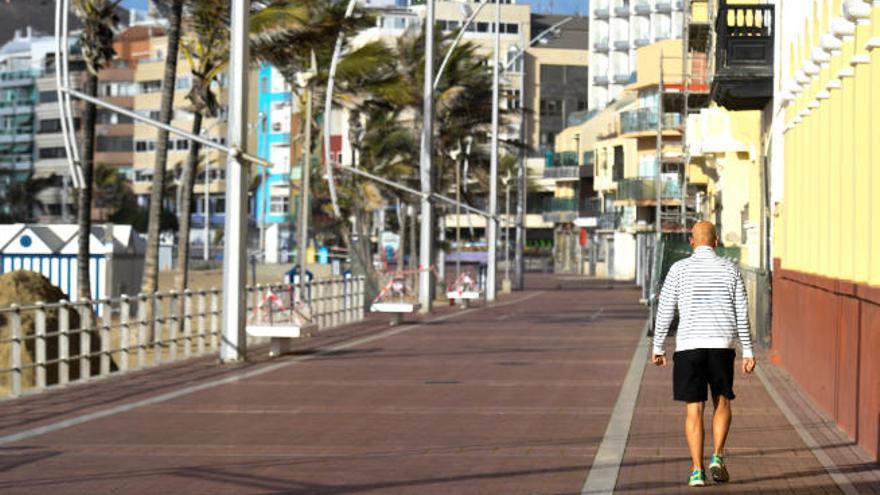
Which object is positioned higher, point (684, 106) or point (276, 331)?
point (684, 106)

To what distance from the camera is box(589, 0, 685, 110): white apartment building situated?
499 feet

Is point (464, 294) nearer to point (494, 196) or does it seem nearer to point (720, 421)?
point (494, 196)

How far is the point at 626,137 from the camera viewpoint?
341 feet

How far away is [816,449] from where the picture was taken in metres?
15.6

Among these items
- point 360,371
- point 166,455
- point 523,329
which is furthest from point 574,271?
point 166,455

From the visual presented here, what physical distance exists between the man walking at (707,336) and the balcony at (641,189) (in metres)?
74.5

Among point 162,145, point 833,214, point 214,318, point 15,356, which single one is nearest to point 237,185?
point 214,318

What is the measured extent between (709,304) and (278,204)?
13475cm

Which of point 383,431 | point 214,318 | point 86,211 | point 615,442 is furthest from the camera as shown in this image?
point 86,211

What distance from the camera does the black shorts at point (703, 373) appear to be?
13.3 meters

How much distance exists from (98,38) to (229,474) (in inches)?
949

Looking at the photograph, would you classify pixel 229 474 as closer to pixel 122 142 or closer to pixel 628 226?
pixel 628 226

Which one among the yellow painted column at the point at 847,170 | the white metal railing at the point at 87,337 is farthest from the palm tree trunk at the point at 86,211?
the yellow painted column at the point at 847,170

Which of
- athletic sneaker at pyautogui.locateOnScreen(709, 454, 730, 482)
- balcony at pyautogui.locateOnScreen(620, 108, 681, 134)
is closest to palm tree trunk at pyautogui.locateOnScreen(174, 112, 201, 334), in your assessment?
athletic sneaker at pyautogui.locateOnScreen(709, 454, 730, 482)
